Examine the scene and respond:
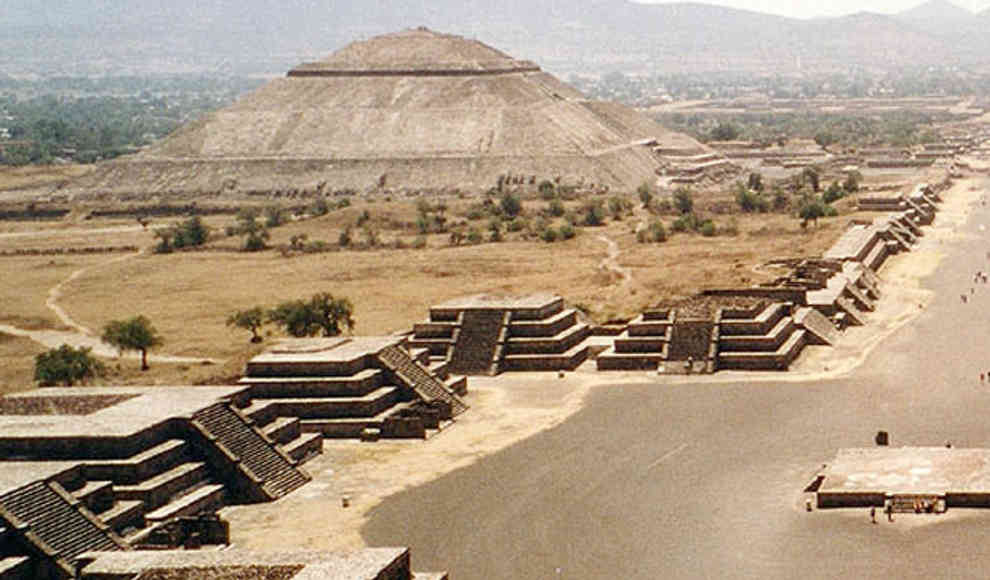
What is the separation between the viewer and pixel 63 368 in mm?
63656

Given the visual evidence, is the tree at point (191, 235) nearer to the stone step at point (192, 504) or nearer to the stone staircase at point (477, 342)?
the stone staircase at point (477, 342)

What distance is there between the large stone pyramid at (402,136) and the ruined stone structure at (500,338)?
8711cm

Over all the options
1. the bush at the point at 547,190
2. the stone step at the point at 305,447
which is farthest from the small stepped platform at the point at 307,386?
the bush at the point at 547,190

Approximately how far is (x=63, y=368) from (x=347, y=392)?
12287 millimetres

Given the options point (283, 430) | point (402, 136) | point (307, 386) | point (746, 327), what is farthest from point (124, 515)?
point (402, 136)

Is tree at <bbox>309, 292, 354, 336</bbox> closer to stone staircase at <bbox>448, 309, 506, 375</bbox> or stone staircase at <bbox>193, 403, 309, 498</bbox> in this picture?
A: stone staircase at <bbox>448, 309, 506, 375</bbox>

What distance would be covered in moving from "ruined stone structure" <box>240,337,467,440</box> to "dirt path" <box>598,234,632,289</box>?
31797mm

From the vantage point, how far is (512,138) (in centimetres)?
16512

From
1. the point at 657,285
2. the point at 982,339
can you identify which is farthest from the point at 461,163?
the point at 982,339

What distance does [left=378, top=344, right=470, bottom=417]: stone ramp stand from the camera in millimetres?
58500

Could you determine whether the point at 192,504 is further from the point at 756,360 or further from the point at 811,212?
the point at 811,212

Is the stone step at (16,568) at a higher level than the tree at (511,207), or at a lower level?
higher

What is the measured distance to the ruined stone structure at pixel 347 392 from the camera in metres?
55.4

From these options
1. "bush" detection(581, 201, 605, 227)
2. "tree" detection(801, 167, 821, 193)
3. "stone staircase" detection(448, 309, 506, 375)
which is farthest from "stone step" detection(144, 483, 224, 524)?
"tree" detection(801, 167, 821, 193)
